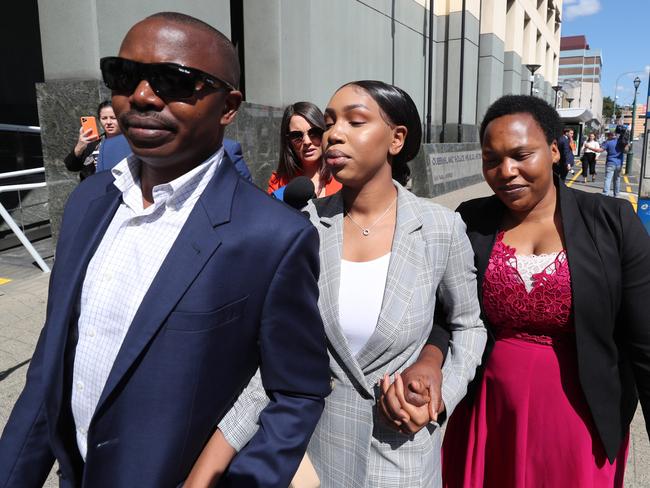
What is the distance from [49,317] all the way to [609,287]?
1.87 meters

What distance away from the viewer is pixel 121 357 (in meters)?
1.16

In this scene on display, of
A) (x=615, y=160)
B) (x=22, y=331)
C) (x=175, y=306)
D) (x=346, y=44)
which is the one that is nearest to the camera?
(x=175, y=306)

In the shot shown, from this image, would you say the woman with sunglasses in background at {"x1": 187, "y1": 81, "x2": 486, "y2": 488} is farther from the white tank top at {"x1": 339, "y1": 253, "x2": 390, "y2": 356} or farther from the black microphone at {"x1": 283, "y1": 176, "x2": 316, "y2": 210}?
the black microphone at {"x1": 283, "y1": 176, "x2": 316, "y2": 210}

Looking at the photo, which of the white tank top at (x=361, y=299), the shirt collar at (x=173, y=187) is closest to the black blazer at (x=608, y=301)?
the white tank top at (x=361, y=299)

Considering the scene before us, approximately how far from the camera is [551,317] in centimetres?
198

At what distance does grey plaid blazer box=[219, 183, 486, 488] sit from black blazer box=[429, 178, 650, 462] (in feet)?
1.48

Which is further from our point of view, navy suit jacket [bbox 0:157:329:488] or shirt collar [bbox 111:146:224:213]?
shirt collar [bbox 111:146:224:213]

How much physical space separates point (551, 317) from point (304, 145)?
225cm

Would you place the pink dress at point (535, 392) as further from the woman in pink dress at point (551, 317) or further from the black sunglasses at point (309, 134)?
the black sunglasses at point (309, 134)

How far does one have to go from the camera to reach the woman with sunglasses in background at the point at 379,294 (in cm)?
167

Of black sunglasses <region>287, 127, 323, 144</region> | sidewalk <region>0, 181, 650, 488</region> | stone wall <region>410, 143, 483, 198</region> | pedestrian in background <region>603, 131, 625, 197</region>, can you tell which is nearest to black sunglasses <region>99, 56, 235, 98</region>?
black sunglasses <region>287, 127, 323, 144</region>

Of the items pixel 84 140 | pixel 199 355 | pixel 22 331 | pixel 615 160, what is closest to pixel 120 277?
pixel 199 355

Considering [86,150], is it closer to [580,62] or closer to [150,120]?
[150,120]

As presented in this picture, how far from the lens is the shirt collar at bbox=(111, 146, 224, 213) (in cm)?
129
